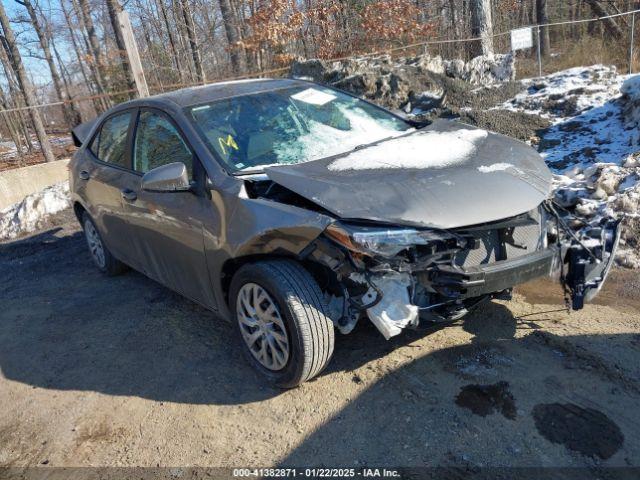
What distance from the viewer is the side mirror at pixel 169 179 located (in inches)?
127

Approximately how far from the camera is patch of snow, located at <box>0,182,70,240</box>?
828 cm

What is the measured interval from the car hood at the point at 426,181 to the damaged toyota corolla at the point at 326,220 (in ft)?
0.03

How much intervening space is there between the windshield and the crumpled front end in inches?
38.5

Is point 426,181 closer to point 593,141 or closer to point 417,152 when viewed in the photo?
point 417,152

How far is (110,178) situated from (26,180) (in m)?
7.11

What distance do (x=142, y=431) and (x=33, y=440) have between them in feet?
2.29

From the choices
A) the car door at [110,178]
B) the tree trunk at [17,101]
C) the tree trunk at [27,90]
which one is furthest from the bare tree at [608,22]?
the tree trunk at [17,101]

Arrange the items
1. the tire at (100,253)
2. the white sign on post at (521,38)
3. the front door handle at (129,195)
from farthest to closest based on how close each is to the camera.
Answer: the white sign on post at (521,38) → the tire at (100,253) → the front door handle at (129,195)

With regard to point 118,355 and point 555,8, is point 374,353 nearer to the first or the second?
point 118,355

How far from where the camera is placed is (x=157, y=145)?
3.91 m

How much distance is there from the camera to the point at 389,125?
164 inches

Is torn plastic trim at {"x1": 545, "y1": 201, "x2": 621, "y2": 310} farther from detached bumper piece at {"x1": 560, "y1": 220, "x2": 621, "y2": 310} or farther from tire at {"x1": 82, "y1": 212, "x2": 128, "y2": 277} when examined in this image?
tire at {"x1": 82, "y1": 212, "x2": 128, "y2": 277}

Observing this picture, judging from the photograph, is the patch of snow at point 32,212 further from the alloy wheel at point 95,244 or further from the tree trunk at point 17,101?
the tree trunk at point 17,101

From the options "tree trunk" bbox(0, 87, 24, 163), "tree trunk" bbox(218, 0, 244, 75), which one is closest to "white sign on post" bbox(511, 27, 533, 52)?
"tree trunk" bbox(218, 0, 244, 75)
